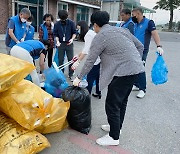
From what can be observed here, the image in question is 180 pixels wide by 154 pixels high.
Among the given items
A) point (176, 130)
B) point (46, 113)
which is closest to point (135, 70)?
point (46, 113)

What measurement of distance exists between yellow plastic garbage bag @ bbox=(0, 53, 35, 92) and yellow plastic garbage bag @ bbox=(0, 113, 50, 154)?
386 mm

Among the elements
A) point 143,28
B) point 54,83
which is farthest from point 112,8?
point 54,83

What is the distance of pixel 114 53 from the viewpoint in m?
2.24

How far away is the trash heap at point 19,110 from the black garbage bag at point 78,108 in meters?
0.39

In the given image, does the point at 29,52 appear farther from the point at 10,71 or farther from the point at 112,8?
the point at 112,8

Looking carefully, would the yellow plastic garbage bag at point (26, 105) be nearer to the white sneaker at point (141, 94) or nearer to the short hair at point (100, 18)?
the short hair at point (100, 18)

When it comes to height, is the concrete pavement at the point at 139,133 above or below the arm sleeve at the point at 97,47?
below

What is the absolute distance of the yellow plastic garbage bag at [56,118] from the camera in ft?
8.37

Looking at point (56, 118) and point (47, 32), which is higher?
point (47, 32)

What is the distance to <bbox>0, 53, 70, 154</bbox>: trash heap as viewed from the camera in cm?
209

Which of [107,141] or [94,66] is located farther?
[94,66]

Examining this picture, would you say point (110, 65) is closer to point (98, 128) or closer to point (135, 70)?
point (135, 70)

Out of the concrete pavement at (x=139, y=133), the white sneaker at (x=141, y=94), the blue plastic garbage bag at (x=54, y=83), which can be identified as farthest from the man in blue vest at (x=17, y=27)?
Answer: the white sneaker at (x=141, y=94)

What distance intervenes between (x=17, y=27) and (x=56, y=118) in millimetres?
2371
